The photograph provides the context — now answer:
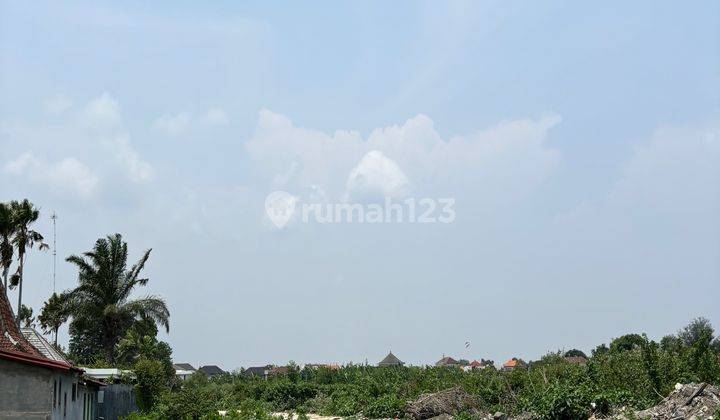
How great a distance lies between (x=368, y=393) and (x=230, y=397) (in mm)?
10616

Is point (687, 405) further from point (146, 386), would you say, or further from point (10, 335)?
point (146, 386)

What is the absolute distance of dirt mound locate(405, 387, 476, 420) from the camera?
30109 mm

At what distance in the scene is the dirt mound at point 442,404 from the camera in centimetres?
3011

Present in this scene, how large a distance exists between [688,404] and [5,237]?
31366 millimetres

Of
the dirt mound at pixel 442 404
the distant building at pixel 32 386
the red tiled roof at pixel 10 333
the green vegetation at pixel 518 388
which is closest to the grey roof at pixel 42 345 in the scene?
the red tiled roof at pixel 10 333

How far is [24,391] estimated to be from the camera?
667 inches

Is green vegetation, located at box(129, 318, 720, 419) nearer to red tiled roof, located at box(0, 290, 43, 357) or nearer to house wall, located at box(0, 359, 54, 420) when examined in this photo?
red tiled roof, located at box(0, 290, 43, 357)

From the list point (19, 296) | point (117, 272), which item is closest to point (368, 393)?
point (117, 272)

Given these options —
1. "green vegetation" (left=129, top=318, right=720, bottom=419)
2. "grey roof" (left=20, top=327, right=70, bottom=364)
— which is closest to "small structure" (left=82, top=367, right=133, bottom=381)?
"green vegetation" (left=129, top=318, right=720, bottom=419)

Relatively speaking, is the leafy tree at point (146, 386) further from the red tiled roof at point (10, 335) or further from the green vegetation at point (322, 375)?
the red tiled roof at point (10, 335)

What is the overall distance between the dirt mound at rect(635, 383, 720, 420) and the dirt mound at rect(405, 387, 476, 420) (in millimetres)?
8951

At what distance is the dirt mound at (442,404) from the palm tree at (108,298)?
17.4m

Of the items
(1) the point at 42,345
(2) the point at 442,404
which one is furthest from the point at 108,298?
(2) the point at 442,404

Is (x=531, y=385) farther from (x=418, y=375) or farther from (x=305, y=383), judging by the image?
(x=305, y=383)
